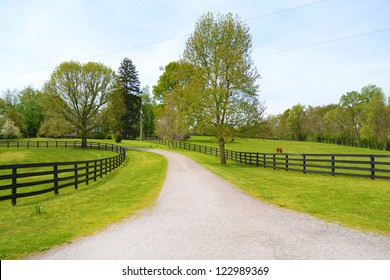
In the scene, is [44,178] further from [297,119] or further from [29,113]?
[297,119]

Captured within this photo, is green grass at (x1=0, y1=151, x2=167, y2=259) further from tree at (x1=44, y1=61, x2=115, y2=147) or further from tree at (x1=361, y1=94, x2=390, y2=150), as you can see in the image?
tree at (x1=361, y1=94, x2=390, y2=150)

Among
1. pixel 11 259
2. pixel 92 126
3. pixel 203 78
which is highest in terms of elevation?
pixel 203 78

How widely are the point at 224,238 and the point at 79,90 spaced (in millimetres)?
43834

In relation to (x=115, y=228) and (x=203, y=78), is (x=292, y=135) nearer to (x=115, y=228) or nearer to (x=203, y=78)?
(x=203, y=78)

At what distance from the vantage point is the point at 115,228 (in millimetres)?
6246

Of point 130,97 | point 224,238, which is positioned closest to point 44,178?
point 224,238

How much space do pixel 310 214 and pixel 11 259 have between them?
6933 mm

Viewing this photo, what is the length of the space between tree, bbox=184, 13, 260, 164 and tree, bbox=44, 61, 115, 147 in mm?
23900

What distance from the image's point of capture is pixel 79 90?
143 feet

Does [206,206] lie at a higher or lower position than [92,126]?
lower

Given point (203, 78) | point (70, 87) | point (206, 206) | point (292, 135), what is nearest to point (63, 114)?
point (70, 87)

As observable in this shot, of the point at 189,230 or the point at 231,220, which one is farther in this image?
the point at 231,220

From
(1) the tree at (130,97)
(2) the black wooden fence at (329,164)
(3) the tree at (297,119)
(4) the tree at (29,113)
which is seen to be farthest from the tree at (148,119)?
(3) the tree at (297,119)

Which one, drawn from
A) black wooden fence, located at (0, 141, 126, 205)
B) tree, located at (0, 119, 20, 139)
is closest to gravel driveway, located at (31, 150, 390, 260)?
black wooden fence, located at (0, 141, 126, 205)
